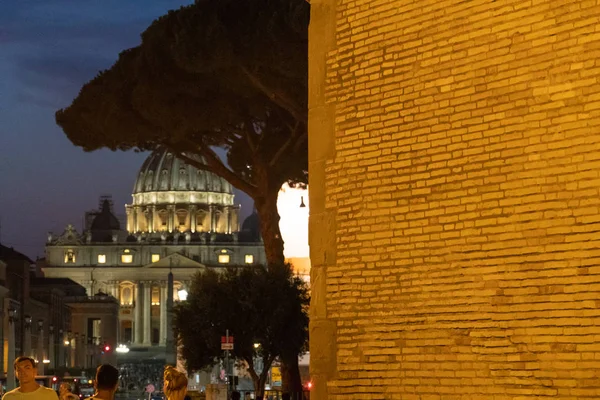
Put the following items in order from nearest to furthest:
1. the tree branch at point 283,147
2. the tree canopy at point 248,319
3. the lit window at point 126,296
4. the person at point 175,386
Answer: the person at point 175,386 < the tree branch at point 283,147 < the tree canopy at point 248,319 < the lit window at point 126,296

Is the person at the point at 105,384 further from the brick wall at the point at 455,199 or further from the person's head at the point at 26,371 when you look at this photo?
the brick wall at the point at 455,199

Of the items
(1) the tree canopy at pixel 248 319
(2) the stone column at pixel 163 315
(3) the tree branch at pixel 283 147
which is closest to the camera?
(3) the tree branch at pixel 283 147

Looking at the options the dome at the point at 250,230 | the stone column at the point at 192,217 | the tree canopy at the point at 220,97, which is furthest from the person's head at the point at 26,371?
the stone column at the point at 192,217

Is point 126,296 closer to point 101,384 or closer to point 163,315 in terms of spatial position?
point 163,315

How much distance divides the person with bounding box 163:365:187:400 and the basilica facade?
120169 mm

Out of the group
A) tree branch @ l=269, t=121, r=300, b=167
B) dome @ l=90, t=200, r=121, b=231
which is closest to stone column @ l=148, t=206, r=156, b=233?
dome @ l=90, t=200, r=121, b=231

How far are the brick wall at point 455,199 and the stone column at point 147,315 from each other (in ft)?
417

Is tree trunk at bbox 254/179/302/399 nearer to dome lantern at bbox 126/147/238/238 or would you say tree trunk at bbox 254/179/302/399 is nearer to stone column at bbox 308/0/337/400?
stone column at bbox 308/0/337/400

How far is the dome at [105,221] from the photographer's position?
151725mm

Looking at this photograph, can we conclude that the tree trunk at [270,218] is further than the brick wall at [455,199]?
Yes

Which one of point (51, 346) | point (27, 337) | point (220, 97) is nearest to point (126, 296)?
point (51, 346)

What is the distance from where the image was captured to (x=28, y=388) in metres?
7.20

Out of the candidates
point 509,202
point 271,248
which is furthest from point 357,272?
point 271,248

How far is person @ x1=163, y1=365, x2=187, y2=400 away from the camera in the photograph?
6.94 meters
